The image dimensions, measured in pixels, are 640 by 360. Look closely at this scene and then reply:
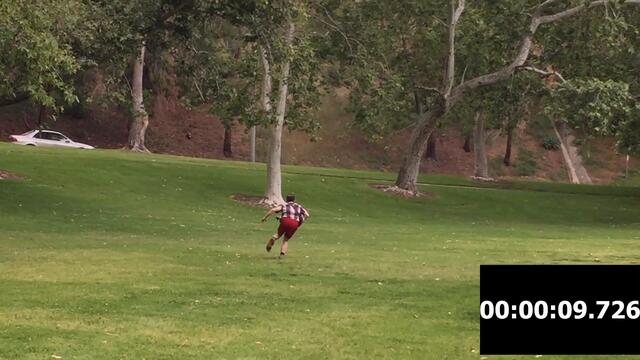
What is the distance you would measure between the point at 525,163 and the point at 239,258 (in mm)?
58041

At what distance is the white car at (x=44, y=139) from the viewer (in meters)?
53.6

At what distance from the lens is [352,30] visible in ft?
118

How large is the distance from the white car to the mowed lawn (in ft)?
35.2

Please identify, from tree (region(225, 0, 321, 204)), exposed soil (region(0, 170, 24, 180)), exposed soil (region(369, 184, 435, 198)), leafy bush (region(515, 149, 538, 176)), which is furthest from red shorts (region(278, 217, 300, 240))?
leafy bush (region(515, 149, 538, 176))

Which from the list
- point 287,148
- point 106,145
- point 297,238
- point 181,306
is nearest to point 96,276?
point 181,306

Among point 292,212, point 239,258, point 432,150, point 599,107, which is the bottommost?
point 239,258

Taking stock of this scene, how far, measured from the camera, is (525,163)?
74062 mm

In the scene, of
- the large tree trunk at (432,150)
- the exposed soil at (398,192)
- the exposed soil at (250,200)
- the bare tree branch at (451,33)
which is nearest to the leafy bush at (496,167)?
the large tree trunk at (432,150)

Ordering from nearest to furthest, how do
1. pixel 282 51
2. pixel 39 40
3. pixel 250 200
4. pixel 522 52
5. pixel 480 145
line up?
pixel 39 40 < pixel 282 51 < pixel 250 200 < pixel 522 52 < pixel 480 145

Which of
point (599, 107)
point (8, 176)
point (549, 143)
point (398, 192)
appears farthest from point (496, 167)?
point (8, 176)

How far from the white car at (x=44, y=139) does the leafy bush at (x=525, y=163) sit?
35.1m

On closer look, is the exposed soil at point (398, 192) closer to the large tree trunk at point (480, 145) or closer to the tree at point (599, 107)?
the tree at point (599, 107)

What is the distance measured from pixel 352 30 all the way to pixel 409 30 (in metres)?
7.94

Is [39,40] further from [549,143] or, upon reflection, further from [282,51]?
[549,143]
